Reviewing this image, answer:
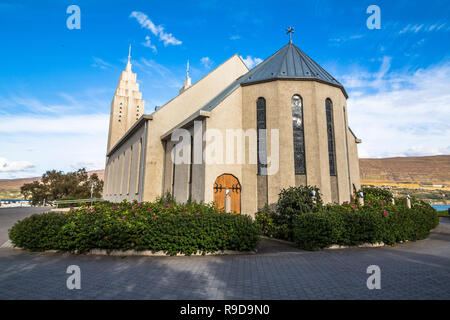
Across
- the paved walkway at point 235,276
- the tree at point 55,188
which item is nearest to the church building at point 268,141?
the paved walkway at point 235,276

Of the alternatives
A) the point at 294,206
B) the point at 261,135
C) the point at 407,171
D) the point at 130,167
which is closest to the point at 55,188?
the point at 130,167

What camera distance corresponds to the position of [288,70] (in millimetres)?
14805

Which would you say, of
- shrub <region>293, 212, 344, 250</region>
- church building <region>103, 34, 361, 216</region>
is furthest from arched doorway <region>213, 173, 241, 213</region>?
shrub <region>293, 212, 344, 250</region>

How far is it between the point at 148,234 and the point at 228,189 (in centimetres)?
639

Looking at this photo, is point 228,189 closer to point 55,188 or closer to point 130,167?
point 130,167

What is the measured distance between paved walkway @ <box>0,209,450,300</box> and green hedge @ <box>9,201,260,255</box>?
379mm

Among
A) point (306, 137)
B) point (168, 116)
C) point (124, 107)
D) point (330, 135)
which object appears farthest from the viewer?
point (124, 107)

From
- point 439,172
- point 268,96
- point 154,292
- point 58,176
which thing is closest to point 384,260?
point 154,292

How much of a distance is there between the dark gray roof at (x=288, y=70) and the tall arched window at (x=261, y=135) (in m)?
1.59

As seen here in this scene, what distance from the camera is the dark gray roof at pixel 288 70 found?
14312 millimetres

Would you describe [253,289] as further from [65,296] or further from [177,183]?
[177,183]

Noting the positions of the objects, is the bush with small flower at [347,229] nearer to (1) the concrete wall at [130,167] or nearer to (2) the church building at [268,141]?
(2) the church building at [268,141]

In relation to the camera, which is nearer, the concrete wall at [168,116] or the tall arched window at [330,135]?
the tall arched window at [330,135]
